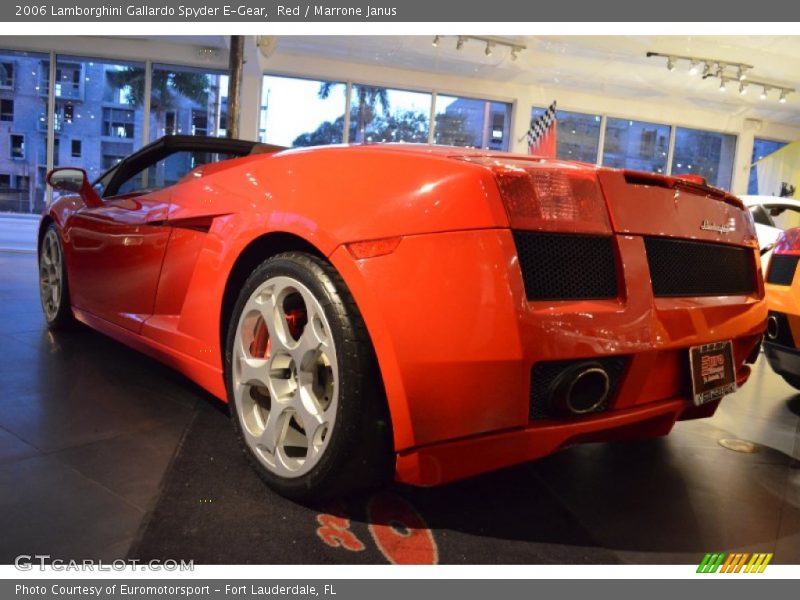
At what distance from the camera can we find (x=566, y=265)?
1417 millimetres

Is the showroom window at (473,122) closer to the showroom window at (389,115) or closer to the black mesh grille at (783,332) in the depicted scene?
the showroom window at (389,115)

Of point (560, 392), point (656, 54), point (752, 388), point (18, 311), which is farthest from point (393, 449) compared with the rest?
point (656, 54)

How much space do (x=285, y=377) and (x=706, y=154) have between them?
1395 centimetres

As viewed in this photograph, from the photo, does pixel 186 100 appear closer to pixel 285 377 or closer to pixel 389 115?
pixel 389 115

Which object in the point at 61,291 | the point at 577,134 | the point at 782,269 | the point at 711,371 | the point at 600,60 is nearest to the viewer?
the point at 711,371

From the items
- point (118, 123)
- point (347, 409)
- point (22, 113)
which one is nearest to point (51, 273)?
point (347, 409)

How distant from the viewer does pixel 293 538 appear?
4.84 ft

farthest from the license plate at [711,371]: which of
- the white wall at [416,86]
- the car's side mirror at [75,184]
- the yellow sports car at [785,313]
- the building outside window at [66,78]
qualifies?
the building outside window at [66,78]

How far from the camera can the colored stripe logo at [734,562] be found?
147 centimetres

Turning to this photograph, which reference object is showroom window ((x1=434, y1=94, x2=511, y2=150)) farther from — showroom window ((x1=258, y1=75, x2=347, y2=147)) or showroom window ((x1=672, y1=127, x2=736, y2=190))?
showroom window ((x1=672, y1=127, x2=736, y2=190))

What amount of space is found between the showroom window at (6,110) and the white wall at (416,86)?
85 centimetres

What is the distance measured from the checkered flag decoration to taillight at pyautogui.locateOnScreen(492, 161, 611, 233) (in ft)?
22.8

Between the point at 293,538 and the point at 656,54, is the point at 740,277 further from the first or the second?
the point at 656,54

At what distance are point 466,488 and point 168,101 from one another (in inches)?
399
